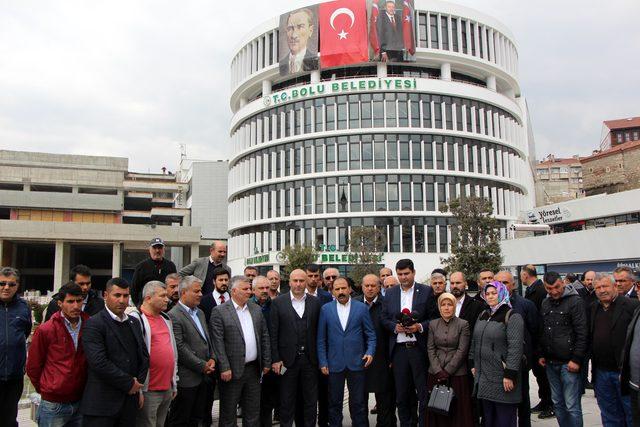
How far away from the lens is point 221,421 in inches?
243

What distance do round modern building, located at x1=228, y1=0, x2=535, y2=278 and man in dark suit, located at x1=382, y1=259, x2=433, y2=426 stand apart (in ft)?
109

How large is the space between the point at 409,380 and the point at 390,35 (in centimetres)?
3796

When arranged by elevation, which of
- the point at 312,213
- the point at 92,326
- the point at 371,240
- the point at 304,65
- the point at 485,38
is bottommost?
the point at 92,326

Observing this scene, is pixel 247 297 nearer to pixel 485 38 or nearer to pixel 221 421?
pixel 221 421

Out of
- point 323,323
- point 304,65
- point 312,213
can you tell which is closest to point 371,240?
point 312,213

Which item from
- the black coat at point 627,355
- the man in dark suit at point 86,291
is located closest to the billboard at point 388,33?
the black coat at point 627,355

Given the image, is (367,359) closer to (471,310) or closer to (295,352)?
(295,352)

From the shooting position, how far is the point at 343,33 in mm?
41188

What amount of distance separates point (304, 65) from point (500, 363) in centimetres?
3956

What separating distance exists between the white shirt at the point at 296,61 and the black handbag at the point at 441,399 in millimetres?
39493

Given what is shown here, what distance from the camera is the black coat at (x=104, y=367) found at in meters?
4.72

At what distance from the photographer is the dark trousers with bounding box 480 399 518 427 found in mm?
5703

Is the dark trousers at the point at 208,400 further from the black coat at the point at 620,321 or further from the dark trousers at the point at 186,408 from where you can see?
the black coat at the point at 620,321

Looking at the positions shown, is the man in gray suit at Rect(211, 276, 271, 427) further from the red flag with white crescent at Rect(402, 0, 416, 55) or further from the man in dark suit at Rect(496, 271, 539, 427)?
the red flag with white crescent at Rect(402, 0, 416, 55)
